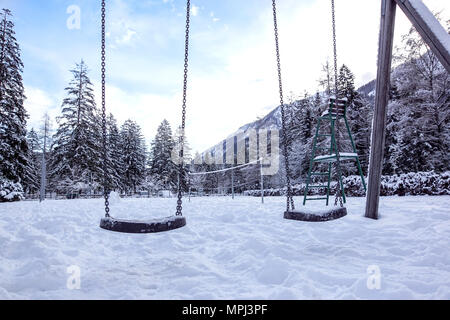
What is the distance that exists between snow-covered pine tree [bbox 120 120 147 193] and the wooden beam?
92.4 feet

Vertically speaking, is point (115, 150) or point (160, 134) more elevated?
point (160, 134)

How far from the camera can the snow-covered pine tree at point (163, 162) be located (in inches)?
1144

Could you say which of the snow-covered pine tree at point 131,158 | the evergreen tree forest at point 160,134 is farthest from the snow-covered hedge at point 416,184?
the snow-covered pine tree at point 131,158

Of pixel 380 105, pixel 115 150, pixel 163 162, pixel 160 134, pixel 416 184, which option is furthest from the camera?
pixel 160 134

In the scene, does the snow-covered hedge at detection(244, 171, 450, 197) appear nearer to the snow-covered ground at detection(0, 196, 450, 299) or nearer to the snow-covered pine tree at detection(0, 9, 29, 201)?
the snow-covered ground at detection(0, 196, 450, 299)

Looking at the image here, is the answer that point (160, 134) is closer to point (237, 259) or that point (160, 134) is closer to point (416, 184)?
point (416, 184)

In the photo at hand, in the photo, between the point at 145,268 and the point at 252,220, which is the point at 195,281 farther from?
the point at 252,220

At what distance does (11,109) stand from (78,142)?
5.50 metres

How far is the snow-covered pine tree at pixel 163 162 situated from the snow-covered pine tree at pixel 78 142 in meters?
8.63

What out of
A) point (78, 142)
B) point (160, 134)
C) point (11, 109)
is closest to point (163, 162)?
point (160, 134)

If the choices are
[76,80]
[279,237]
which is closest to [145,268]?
[279,237]

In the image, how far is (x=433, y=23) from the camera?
2.52m

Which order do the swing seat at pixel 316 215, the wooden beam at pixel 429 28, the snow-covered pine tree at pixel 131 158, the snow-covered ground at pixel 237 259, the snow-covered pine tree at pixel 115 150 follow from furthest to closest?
the snow-covered pine tree at pixel 131 158 → the snow-covered pine tree at pixel 115 150 → the swing seat at pixel 316 215 → the wooden beam at pixel 429 28 → the snow-covered ground at pixel 237 259

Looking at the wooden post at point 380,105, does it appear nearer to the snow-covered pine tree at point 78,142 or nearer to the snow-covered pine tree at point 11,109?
the snow-covered pine tree at point 11,109
